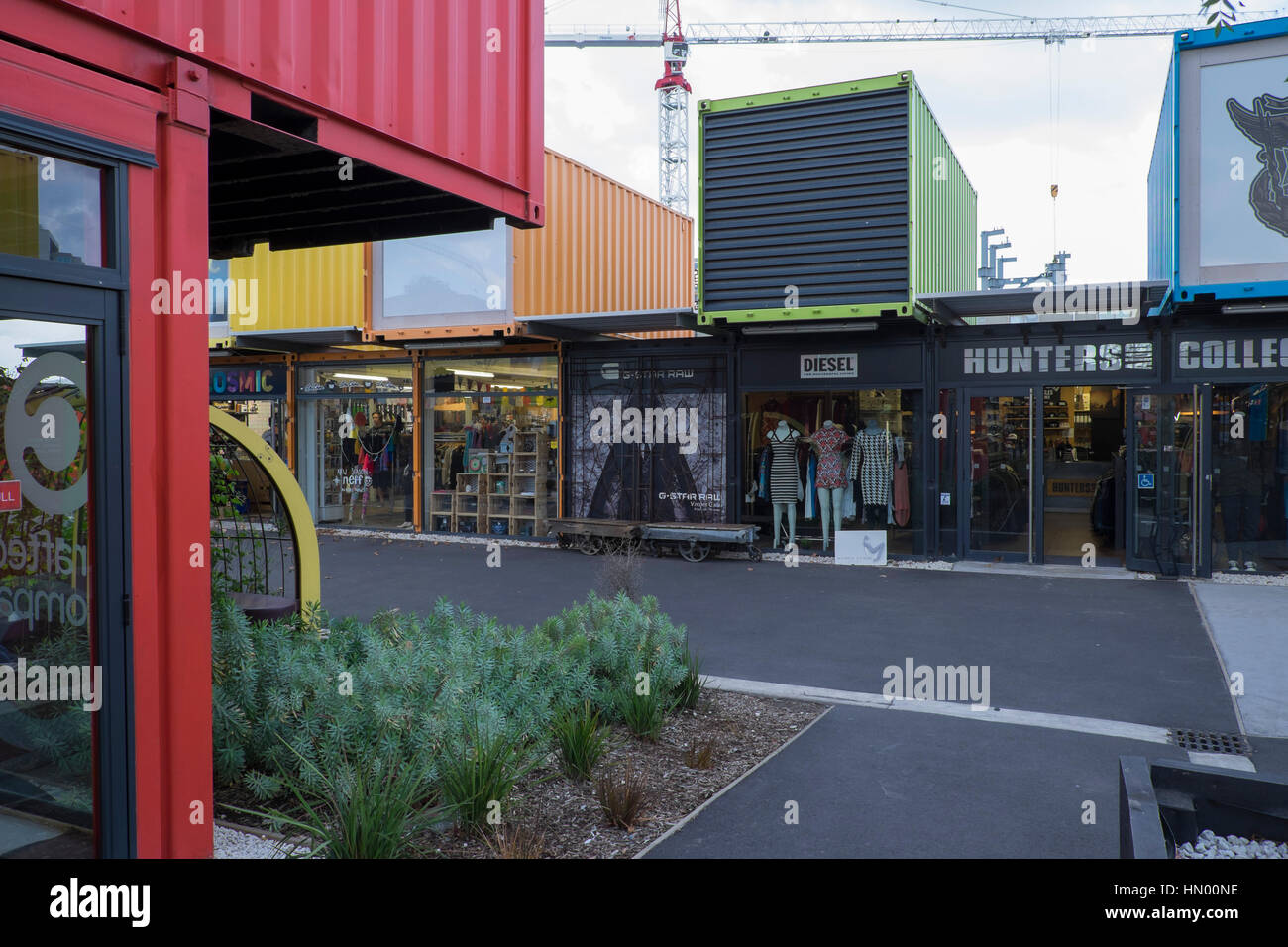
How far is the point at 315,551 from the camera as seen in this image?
21.4 ft

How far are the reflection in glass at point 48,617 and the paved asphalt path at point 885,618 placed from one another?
15.5 ft

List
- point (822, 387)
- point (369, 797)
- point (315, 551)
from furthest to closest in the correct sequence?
point (822, 387)
point (315, 551)
point (369, 797)

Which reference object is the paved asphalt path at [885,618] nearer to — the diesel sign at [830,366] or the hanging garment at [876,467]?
the hanging garment at [876,467]

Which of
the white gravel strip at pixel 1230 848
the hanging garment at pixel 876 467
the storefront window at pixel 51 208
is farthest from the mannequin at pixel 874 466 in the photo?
the storefront window at pixel 51 208

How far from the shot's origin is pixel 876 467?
13.9 m

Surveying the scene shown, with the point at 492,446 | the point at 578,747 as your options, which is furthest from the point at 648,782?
the point at 492,446

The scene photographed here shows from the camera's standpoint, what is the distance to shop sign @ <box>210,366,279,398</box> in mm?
18922

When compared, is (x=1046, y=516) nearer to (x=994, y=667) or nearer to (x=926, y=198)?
(x=926, y=198)

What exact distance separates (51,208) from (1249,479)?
12904 millimetres

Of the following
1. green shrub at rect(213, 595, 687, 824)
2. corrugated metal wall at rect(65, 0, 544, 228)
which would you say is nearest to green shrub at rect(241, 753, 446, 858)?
green shrub at rect(213, 595, 687, 824)

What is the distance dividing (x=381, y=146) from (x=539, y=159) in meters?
1.28

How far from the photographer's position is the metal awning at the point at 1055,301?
11.5 m

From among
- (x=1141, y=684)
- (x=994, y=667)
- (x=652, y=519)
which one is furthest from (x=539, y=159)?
(x=652, y=519)

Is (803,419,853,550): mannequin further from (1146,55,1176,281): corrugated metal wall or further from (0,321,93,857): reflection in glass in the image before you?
(0,321,93,857): reflection in glass
